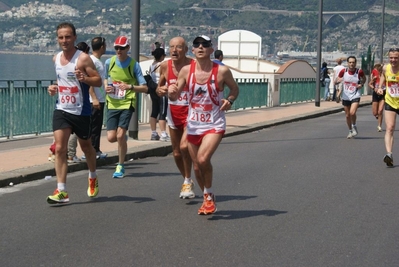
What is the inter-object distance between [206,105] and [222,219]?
3.79 ft

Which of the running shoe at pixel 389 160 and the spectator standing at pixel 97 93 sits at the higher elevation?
the spectator standing at pixel 97 93

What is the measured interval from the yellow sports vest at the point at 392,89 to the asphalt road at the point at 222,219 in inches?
39.5

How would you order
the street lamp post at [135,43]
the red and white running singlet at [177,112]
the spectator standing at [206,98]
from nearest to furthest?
the spectator standing at [206,98], the red and white running singlet at [177,112], the street lamp post at [135,43]

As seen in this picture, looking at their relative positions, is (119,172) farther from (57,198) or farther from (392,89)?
(392,89)

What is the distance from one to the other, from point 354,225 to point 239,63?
34.0 meters

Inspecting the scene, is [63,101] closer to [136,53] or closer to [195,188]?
[195,188]

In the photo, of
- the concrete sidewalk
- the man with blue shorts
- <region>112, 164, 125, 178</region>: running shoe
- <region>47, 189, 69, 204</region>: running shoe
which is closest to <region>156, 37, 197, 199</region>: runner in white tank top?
<region>47, 189, 69, 204</region>: running shoe

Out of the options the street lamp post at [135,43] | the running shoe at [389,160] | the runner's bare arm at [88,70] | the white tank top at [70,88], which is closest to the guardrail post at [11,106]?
the street lamp post at [135,43]

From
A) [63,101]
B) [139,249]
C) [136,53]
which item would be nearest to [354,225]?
[139,249]

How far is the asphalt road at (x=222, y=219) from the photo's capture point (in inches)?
296

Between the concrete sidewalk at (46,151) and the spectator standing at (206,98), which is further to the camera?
the concrete sidewalk at (46,151)

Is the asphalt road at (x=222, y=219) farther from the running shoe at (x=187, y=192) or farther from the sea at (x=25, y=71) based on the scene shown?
the sea at (x=25, y=71)

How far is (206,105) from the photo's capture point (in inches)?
364

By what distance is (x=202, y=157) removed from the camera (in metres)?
9.20
